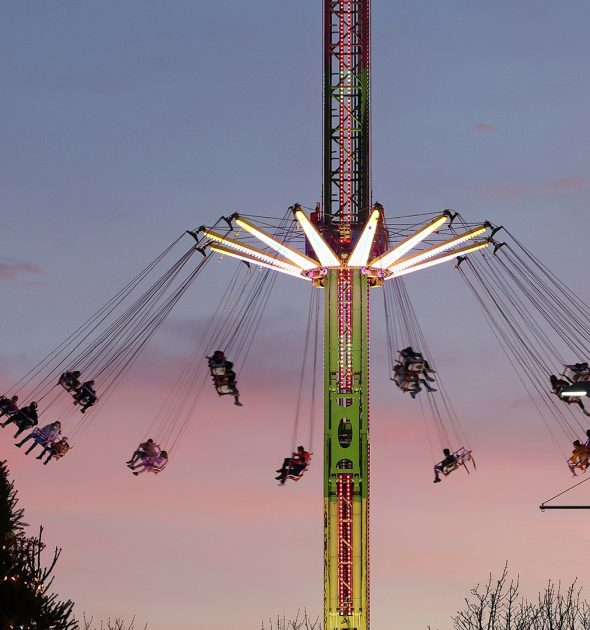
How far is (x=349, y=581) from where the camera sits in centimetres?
7381

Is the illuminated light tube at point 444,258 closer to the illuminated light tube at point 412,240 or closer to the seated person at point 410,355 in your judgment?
the illuminated light tube at point 412,240

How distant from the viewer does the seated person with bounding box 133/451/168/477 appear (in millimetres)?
70375

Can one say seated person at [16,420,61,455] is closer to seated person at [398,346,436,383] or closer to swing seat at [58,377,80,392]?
swing seat at [58,377,80,392]

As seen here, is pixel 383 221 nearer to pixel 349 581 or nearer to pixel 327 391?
pixel 327 391

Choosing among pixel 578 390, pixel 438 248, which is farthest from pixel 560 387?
pixel 578 390

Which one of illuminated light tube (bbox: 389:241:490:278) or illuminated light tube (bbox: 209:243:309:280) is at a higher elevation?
illuminated light tube (bbox: 389:241:490:278)

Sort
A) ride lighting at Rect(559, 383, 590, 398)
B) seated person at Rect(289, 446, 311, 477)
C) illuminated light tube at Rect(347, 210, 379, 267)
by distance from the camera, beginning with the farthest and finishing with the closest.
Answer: illuminated light tube at Rect(347, 210, 379, 267)
seated person at Rect(289, 446, 311, 477)
ride lighting at Rect(559, 383, 590, 398)

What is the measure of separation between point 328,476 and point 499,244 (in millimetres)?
12042

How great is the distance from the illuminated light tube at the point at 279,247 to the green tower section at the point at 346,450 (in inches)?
40.1

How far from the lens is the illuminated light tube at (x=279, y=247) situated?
75.9m

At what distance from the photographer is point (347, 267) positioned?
76.6 m

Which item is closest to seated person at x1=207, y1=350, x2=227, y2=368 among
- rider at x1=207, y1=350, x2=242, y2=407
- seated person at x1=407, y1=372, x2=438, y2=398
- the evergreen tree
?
rider at x1=207, y1=350, x2=242, y2=407

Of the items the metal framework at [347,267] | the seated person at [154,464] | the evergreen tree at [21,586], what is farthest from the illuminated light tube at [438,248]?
the evergreen tree at [21,586]

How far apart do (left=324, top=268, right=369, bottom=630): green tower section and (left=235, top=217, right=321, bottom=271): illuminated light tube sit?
1018 millimetres
